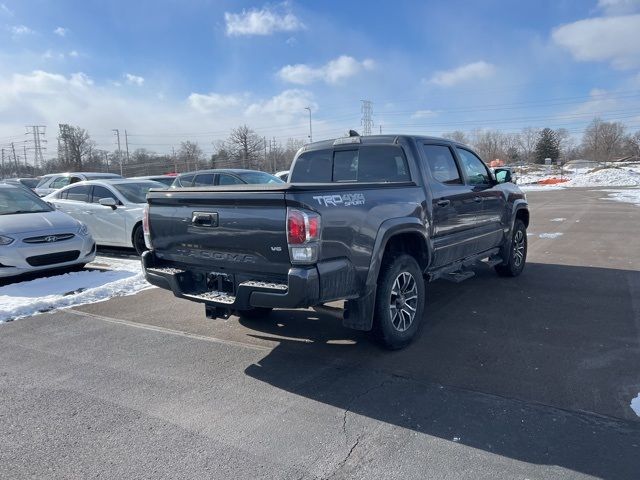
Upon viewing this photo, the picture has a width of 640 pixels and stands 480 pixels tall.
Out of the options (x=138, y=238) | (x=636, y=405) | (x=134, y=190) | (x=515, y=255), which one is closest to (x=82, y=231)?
(x=138, y=238)

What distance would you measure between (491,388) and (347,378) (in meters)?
1.15

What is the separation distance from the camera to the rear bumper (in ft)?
11.9

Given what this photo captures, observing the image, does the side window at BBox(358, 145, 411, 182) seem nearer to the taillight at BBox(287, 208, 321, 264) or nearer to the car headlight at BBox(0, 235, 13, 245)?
the taillight at BBox(287, 208, 321, 264)

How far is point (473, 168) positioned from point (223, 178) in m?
7.02

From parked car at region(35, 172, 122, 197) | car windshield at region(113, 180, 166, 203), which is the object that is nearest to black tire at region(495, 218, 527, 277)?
car windshield at region(113, 180, 166, 203)

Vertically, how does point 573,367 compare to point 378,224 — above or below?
below

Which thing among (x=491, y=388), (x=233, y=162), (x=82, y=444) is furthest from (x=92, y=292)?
(x=233, y=162)

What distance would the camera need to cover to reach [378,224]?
13.9ft

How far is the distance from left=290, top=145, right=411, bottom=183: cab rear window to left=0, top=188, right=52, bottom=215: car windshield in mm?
5357

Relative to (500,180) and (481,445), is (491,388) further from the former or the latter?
(500,180)

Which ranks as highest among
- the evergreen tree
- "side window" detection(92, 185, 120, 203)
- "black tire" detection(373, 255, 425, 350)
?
the evergreen tree

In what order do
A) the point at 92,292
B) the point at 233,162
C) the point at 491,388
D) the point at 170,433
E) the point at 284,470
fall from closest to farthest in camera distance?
the point at 284,470 < the point at 170,433 < the point at 491,388 < the point at 92,292 < the point at 233,162

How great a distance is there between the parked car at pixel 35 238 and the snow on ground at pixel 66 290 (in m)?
0.27

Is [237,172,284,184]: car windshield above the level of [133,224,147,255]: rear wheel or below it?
above
